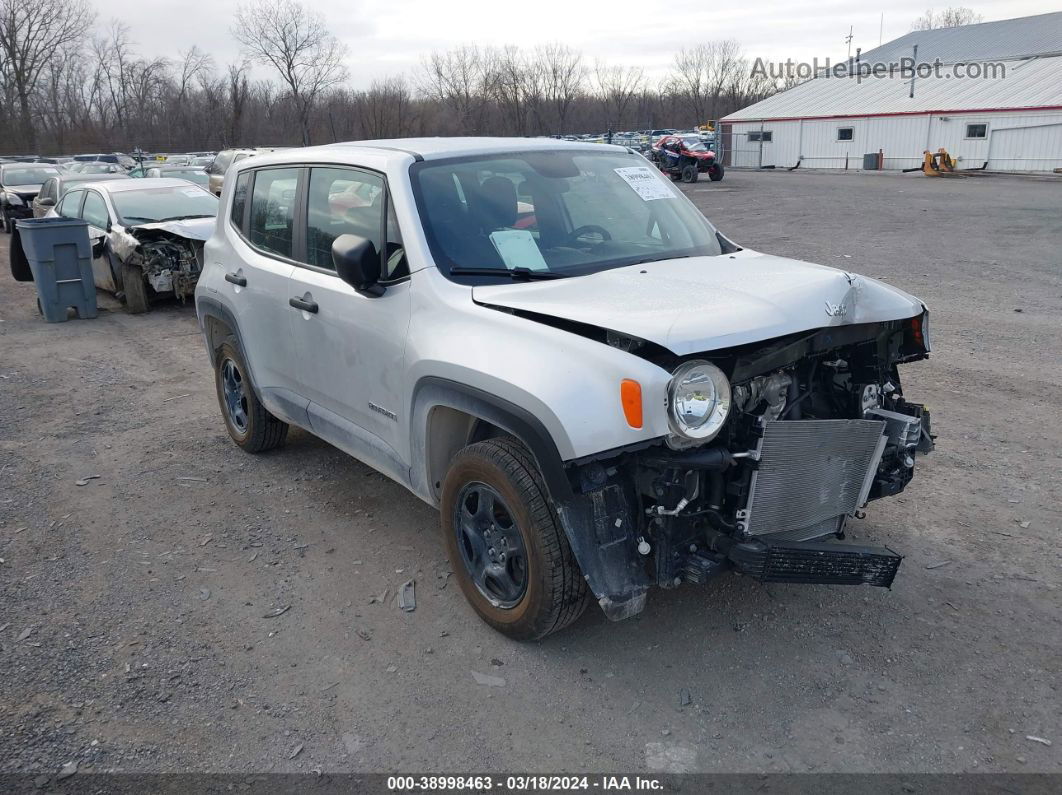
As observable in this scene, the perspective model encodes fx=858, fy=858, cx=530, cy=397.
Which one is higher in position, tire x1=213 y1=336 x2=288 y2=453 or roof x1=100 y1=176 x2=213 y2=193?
roof x1=100 y1=176 x2=213 y2=193

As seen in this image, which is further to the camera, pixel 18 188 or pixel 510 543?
pixel 18 188

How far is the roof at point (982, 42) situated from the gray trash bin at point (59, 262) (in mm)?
42146

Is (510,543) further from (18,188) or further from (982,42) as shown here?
(982,42)

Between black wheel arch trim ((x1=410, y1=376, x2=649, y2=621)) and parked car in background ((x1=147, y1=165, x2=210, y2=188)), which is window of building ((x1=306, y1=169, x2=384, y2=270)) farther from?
parked car in background ((x1=147, y1=165, x2=210, y2=188))

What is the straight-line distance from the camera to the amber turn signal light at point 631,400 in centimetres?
293

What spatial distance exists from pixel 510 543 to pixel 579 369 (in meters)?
0.89

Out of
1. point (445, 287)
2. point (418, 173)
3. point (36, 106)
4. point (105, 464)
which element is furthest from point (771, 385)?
point (36, 106)

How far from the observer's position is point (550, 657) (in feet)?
11.7

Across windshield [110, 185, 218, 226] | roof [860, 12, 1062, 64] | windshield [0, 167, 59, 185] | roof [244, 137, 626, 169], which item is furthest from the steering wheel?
roof [860, 12, 1062, 64]

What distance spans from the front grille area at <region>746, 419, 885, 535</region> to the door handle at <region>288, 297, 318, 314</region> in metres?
2.45

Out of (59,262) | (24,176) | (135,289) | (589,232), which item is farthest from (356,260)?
(24,176)

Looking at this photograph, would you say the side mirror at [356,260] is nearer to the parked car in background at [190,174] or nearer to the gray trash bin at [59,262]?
the gray trash bin at [59,262]

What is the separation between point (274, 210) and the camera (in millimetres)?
5016

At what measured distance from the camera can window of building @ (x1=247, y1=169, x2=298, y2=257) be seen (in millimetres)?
4824
